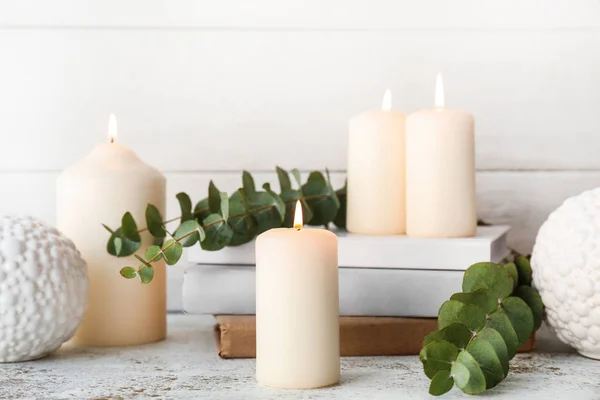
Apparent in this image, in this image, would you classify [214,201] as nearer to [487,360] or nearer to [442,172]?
[442,172]

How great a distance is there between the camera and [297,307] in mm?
614

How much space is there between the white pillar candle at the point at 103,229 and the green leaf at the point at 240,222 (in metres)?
0.11

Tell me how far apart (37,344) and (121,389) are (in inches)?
5.4

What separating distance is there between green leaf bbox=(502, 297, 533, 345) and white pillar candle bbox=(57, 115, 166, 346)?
40 centimetres

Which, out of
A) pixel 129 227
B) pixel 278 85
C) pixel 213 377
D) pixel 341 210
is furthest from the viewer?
pixel 278 85

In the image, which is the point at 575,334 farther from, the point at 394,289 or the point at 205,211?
the point at 205,211

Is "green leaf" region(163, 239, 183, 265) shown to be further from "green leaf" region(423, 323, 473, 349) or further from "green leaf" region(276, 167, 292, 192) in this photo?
"green leaf" region(423, 323, 473, 349)

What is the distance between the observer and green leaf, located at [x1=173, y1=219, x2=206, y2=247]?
0.74 m

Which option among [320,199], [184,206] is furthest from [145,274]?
[320,199]

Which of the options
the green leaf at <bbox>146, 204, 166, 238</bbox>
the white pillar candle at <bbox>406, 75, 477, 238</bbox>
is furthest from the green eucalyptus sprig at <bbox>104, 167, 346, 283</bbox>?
the white pillar candle at <bbox>406, 75, 477, 238</bbox>

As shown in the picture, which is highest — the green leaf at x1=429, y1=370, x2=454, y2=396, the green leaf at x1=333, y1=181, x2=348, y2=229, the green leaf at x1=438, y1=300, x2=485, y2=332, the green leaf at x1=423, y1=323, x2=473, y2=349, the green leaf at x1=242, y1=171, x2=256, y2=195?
the green leaf at x1=242, y1=171, x2=256, y2=195

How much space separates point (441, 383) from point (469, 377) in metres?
0.02

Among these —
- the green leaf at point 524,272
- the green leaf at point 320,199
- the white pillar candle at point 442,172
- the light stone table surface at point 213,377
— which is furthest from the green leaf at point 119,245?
the green leaf at point 524,272

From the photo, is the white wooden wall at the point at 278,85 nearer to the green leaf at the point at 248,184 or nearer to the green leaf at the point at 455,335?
the green leaf at the point at 248,184
